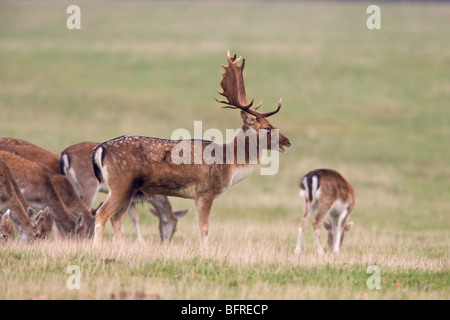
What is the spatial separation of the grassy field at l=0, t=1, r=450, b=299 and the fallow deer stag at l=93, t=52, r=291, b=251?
27.9 inches

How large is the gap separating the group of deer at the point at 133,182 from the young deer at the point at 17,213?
16 millimetres

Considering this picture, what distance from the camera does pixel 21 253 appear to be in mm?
9406

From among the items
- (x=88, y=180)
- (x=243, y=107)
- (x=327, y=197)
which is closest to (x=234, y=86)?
(x=243, y=107)

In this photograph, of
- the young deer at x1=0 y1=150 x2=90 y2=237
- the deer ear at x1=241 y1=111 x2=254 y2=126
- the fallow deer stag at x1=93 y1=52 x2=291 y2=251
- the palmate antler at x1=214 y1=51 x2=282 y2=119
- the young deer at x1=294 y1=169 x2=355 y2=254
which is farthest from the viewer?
the young deer at x1=294 y1=169 x2=355 y2=254

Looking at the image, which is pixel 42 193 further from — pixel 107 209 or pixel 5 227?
pixel 107 209

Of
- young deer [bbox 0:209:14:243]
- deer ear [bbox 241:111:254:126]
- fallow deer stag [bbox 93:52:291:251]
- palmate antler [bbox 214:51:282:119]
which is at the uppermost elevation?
palmate antler [bbox 214:51:282:119]

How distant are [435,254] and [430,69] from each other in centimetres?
3080

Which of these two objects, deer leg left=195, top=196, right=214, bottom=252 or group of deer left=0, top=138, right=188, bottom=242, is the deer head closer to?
deer leg left=195, top=196, right=214, bottom=252

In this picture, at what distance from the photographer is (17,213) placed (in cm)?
1149

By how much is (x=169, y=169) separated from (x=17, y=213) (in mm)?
2590

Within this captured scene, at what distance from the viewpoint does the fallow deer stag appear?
10.8m

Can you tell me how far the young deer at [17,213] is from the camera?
449 inches

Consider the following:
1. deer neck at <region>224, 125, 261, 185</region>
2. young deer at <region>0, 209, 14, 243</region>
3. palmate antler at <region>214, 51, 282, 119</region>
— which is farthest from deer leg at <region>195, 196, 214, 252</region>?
young deer at <region>0, 209, 14, 243</region>
